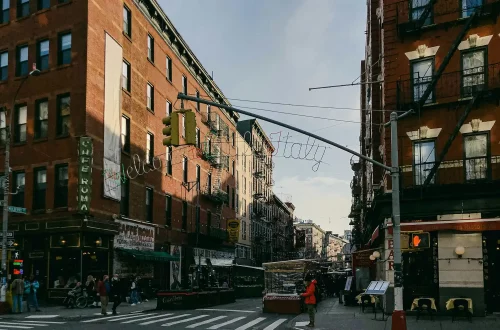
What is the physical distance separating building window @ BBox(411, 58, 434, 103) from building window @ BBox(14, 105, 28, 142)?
23.1 meters

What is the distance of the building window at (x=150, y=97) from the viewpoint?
42125mm

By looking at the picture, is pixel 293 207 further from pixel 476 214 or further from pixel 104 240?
pixel 476 214

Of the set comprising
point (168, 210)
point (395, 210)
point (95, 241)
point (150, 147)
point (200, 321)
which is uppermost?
point (150, 147)

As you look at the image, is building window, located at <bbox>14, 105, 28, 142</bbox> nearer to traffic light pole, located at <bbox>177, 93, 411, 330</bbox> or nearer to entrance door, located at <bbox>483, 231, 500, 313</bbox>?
traffic light pole, located at <bbox>177, 93, 411, 330</bbox>

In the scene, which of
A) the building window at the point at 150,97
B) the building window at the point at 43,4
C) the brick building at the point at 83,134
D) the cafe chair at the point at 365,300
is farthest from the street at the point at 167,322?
the building window at the point at 150,97

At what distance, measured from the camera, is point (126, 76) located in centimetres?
3816

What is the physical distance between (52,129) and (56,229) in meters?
5.97

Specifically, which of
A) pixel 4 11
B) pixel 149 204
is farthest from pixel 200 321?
pixel 4 11

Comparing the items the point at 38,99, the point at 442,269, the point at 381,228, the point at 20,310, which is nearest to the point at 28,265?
the point at 20,310

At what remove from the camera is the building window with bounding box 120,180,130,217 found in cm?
3650

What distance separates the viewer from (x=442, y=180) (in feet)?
75.5

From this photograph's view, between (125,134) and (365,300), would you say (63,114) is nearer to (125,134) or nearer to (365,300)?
(125,134)

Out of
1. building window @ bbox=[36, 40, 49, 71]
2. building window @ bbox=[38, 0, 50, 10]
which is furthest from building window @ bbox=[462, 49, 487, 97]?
building window @ bbox=[38, 0, 50, 10]

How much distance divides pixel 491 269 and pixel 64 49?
Answer: 26012 mm
